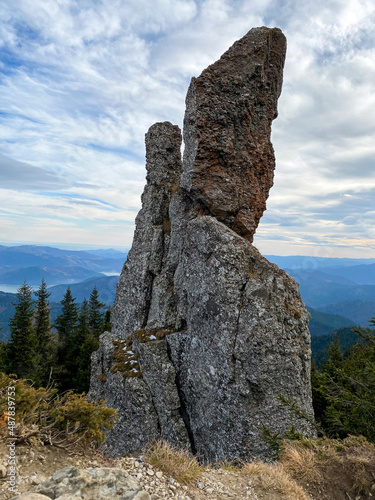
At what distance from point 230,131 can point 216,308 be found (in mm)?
12796

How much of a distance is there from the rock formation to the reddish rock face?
0.24 feet

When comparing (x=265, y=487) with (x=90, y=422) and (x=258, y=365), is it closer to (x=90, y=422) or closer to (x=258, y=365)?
(x=90, y=422)

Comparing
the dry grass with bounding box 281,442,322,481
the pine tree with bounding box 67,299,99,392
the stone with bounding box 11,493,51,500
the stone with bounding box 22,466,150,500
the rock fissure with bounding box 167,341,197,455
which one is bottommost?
the pine tree with bounding box 67,299,99,392

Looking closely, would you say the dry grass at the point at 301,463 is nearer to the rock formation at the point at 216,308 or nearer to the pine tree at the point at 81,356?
the rock formation at the point at 216,308

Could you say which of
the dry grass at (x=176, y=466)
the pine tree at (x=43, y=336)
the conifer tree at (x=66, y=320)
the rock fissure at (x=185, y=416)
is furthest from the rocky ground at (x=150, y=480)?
the conifer tree at (x=66, y=320)

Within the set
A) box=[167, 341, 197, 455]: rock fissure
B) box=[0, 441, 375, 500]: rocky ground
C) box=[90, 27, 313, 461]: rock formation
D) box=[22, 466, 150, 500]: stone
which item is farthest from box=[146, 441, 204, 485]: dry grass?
box=[167, 341, 197, 455]: rock fissure

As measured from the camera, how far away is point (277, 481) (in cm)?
779

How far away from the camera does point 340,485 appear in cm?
810

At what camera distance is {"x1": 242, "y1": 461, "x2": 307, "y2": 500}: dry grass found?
7523 millimetres

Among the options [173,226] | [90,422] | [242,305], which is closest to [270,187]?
[173,226]

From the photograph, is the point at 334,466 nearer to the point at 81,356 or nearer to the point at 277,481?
the point at 277,481

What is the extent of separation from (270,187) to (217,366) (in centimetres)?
1492

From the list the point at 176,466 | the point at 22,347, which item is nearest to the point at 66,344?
the point at 22,347

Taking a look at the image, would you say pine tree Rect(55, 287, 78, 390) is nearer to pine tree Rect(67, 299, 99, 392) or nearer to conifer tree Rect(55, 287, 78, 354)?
conifer tree Rect(55, 287, 78, 354)
